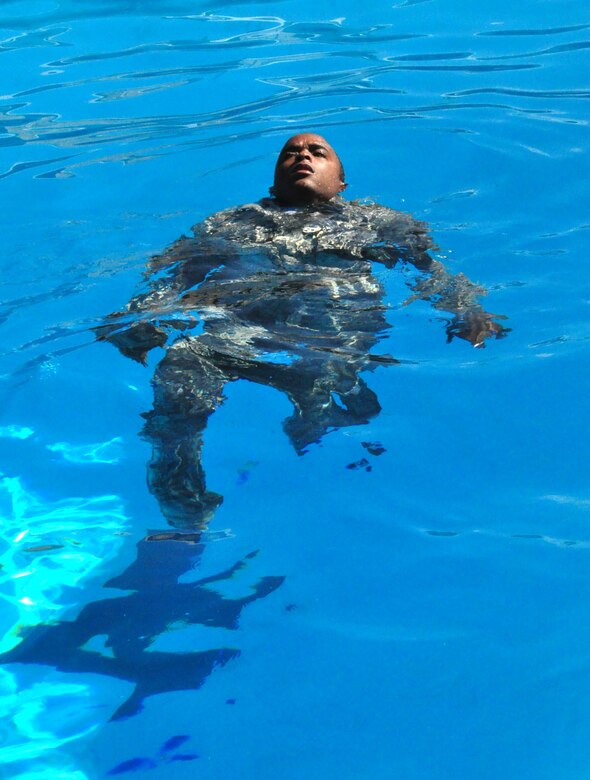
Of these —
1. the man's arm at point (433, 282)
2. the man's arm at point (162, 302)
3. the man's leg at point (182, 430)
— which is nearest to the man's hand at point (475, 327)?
the man's arm at point (433, 282)

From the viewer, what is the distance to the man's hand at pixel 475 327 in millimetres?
4543

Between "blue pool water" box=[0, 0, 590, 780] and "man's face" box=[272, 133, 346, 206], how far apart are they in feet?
2.38

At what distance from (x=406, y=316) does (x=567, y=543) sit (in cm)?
179

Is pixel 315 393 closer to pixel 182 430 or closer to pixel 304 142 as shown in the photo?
pixel 182 430

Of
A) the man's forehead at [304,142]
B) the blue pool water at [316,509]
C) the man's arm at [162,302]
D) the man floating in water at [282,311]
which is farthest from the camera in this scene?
the man's forehead at [304,142]

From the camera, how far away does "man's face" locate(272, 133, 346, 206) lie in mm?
5680

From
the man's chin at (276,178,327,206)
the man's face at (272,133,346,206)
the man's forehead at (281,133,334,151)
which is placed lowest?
the man's chin at (276,178,327,206)

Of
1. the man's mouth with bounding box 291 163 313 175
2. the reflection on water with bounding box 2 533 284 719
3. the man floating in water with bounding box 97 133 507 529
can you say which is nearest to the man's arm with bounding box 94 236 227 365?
the man floating in water with bounding box 97 133 507 529

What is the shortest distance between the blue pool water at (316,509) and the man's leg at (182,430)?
14cm

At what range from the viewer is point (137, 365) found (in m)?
5.26

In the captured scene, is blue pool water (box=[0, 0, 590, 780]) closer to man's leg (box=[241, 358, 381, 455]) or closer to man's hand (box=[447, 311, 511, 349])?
man's leg (box=[241, 358, 381, 455])

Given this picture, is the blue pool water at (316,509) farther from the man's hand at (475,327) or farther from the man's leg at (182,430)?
the man's hand at (475,327)

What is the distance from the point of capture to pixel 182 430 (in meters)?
4.25

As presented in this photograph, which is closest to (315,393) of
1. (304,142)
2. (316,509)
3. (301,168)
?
(316,509)
